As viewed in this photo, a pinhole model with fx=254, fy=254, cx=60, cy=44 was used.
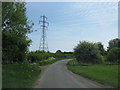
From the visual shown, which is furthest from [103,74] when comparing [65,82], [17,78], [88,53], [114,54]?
[114,54]

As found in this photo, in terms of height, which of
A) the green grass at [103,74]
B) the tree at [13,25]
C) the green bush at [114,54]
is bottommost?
the green grass at [103,74]

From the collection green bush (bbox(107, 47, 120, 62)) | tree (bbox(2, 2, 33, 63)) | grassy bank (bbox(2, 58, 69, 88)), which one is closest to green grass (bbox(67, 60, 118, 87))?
grassy bank (bbox(2, 58, 69, 88))

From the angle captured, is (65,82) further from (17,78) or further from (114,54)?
(114,54)

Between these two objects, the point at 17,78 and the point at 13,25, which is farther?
the point at 13,25

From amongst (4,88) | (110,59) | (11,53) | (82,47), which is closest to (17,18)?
(11,53)

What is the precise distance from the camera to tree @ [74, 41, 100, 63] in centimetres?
5794

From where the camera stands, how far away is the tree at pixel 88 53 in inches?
2281

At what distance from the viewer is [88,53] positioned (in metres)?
57.9

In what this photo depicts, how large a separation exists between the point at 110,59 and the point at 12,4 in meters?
39.6

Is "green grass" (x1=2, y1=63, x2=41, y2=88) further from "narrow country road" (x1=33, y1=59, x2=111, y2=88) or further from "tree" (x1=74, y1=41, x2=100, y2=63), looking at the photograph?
"tree" (x1=74, y1=41, x2=100, y2=63)

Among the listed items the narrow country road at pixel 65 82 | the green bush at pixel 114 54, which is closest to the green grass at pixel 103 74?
the narrow country road at pixel 65 82

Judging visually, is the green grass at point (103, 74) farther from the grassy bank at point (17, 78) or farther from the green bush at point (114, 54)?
the green bush at point (114, 54)

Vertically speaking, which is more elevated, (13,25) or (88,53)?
(13,25)

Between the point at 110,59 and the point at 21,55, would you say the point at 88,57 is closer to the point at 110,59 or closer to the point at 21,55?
the point at 110,59
